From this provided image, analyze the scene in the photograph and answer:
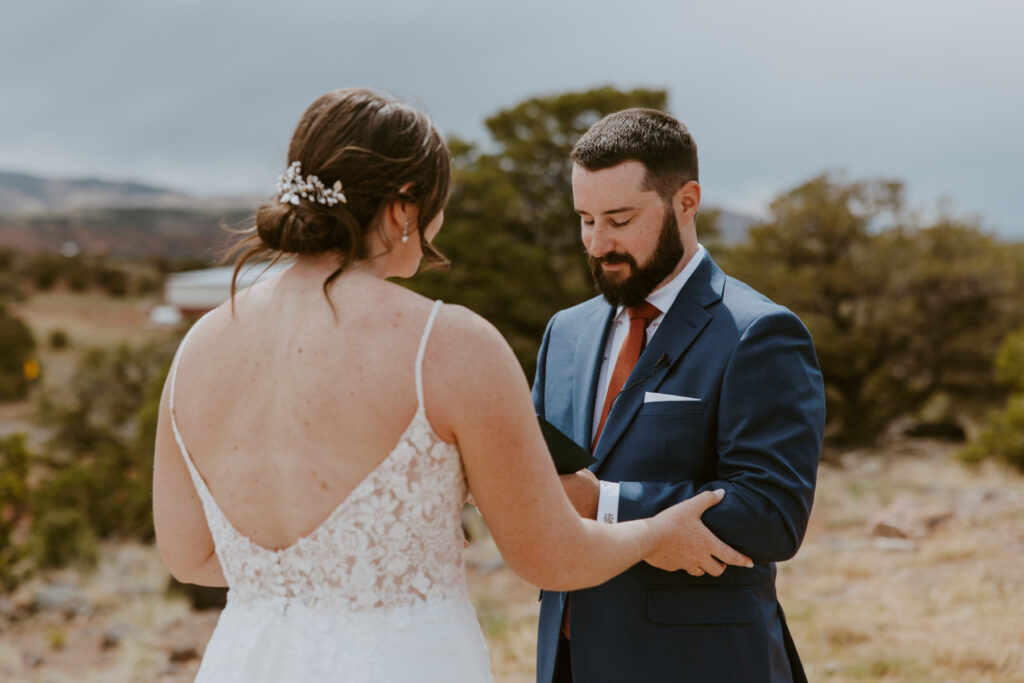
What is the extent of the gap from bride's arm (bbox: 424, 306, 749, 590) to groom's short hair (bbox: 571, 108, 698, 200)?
3.76 ft

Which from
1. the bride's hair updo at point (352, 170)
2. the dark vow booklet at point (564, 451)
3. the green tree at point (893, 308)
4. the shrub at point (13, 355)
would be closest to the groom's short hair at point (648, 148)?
the dark vow booklet at point (564, 451)

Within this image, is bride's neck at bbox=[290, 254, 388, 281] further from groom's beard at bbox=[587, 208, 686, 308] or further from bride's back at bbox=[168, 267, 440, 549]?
groom's beard at bbox=[587, 208, 686, 308]

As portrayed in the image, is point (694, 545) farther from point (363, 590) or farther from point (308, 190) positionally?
point (308, 190)

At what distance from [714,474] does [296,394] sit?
123cm

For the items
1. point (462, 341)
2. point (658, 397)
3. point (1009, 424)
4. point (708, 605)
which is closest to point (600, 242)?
point (658, 397)

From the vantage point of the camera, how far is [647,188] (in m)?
2.68

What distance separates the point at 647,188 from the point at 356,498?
54.7 inches

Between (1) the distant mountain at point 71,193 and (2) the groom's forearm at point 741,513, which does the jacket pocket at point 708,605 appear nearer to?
(2) the groom's forearm at point 741,513

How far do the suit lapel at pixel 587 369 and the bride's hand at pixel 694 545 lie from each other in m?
0.47

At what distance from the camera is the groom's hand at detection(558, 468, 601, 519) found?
237 centimetres

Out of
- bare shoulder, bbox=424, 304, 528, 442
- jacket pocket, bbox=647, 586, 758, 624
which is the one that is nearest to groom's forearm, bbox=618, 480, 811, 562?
jacket pocket, bbox=647, 586, 758, 624

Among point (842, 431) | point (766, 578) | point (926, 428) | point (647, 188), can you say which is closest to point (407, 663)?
point (766, 578)

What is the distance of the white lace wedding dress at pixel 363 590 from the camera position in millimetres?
1755

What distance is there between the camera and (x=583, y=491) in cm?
238
